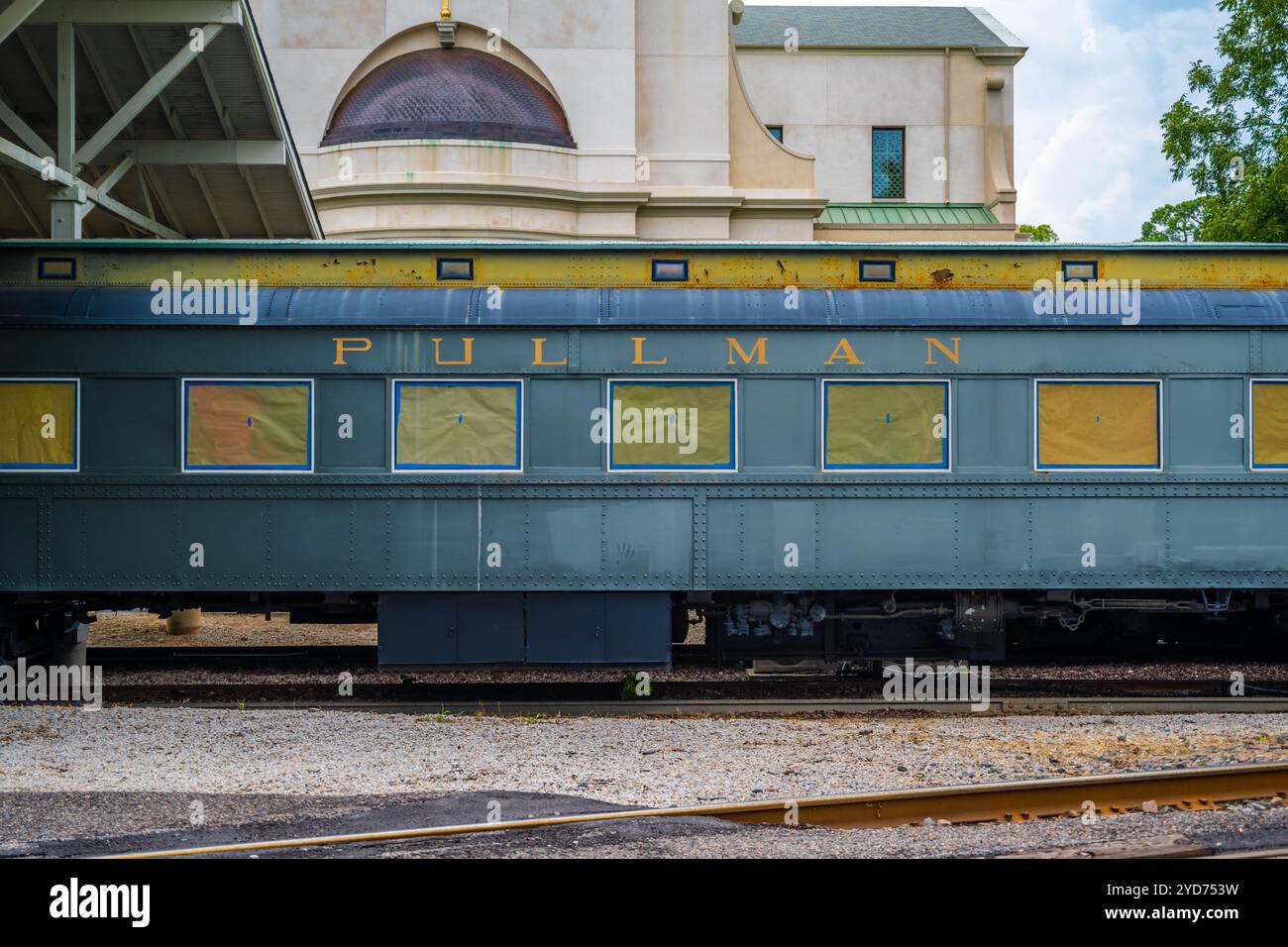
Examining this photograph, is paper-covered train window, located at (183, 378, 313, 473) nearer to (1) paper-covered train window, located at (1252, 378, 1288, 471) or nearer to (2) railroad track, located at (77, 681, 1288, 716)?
(2) railroad track, located at (77, 681, 1288, 716)

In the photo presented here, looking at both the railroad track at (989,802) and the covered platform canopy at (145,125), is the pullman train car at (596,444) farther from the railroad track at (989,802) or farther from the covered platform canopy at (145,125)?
the railroad track at (989,802)

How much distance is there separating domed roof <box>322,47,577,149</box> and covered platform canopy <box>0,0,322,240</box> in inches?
369

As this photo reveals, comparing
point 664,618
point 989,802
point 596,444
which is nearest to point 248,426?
point 596,444

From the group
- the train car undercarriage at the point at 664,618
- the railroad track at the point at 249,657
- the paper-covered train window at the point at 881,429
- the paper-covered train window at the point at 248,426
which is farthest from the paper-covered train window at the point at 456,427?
the railroad track at the point at 249,657

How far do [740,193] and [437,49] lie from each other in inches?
267

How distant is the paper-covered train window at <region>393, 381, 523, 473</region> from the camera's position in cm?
1014

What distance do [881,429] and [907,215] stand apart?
24.2 m

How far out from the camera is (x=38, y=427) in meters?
10.1

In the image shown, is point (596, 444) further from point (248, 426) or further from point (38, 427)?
point (38, 427)

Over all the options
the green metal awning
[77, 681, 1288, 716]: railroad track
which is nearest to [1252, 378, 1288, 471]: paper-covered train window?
[77, 681, 1288, 716]: railroad track

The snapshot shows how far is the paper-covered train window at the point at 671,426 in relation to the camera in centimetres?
1016

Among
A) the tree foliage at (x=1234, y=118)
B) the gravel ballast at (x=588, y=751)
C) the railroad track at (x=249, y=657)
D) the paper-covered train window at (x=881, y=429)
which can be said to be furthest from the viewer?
the tree foliage at (x=1234, y=118)

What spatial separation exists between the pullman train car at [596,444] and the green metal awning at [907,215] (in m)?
21.3
